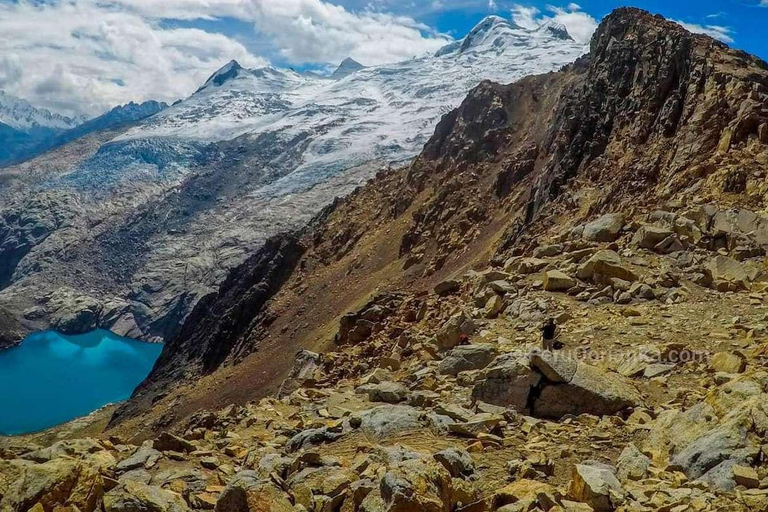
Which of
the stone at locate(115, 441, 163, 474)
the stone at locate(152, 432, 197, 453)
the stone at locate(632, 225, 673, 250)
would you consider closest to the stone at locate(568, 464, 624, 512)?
the stone at locate(115, 441, 163, 474)

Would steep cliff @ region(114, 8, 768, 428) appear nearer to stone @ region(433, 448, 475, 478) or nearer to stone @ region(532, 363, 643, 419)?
stone @ region(532, 363, 643, 419)

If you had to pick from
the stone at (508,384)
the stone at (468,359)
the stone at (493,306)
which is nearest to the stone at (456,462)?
the stone at (508,384)

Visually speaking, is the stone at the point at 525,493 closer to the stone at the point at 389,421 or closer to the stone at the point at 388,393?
the stone at the point at 389,421

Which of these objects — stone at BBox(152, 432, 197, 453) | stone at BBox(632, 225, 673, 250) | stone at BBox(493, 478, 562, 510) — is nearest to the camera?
stone at BBox(493, 478, 562, 510)

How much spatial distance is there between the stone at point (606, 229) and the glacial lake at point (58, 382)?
112713 millimetres

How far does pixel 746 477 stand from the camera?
8570 mm

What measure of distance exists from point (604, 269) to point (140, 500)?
15.8m

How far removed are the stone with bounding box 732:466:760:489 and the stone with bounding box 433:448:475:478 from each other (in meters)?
3.77

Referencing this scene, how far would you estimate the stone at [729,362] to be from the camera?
1347cm

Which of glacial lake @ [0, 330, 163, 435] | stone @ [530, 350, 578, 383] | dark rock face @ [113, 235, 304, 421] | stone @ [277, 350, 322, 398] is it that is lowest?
glacial lake @ [0, 330, 163, 435]

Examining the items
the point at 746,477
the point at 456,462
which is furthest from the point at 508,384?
the point at 746,477

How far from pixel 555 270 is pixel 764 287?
20.1 feet

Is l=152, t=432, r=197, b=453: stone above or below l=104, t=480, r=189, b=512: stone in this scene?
below

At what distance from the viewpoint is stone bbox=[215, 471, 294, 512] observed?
9055 millimetres
